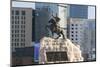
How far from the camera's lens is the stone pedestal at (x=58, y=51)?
2783mm

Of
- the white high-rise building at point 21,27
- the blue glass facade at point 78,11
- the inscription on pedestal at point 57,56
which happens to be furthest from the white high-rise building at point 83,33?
the white high-rise building at point 21,27

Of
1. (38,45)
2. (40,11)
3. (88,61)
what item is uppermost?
(40,11)

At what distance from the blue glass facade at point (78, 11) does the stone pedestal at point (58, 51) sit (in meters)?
0.34

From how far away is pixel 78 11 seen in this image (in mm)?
2953

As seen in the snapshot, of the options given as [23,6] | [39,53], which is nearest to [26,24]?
[23,6]

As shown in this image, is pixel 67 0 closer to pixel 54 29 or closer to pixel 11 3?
pixel 54 29

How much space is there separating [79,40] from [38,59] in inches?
23.5

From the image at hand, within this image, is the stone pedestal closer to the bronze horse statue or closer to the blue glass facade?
the bronze horse statue

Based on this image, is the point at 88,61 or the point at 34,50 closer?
the point at 34,50

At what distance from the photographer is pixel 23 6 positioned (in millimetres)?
2691

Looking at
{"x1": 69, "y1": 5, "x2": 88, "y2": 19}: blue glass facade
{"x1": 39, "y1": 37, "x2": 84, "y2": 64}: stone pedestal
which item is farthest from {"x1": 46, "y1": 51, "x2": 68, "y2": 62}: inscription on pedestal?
{"x1": 69, "y1": 5, "x2": 88, "y2": 19}: blue glass facade

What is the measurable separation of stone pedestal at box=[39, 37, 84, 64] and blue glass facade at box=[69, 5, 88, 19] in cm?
34

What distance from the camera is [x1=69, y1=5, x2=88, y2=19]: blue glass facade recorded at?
292cm

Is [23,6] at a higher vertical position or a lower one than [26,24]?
higher
